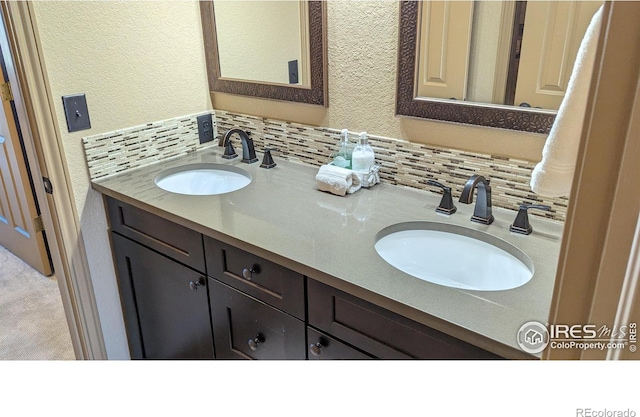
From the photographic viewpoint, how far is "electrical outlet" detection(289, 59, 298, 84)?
5.57 feet

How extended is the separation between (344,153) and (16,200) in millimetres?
2233

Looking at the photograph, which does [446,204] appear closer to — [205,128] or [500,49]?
[500,49]

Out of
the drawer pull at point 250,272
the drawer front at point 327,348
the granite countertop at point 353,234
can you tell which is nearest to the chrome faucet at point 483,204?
the granite countertop at point 353,234

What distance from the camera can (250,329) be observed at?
4.55 feet

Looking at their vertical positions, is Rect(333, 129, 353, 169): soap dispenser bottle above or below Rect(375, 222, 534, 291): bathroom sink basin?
above

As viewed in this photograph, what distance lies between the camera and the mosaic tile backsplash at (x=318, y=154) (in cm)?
134

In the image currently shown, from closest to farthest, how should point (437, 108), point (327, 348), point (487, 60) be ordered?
point (327, 348) → point (487, 60) → point (437, 108)

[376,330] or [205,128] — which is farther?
[205,128]

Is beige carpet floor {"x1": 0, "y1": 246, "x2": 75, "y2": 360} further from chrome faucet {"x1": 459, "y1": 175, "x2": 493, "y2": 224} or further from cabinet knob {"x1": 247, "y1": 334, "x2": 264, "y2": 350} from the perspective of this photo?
chrome faucet {"x1": 459, "y1": 175, "x2": 493, "y2": 224}

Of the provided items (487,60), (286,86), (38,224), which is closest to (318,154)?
(286,86)

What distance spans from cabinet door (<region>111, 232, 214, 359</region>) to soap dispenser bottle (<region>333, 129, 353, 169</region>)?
573mm

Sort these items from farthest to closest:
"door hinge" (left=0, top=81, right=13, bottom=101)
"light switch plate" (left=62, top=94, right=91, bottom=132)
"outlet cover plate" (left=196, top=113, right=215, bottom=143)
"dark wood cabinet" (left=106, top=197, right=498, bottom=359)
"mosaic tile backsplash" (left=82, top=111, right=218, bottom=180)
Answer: "door hinge" (left=0, top=81, right=13, bottom=101) < "outlet cover plate" (left=196, top=113, right=215, bottom=143) < "mosaic tile backsplash" (left=82, top=111, right=218, bottom=180) < "light switch plate" (left=62, top=94, right=91, bottom=132) < "dark wood cabinet" (left=106, top=197, right=498, bottom=359)

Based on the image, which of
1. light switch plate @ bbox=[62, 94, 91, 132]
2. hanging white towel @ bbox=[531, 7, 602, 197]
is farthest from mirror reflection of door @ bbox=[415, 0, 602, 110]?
light switch plate @ bbox=[62, 94, 91, 132]
